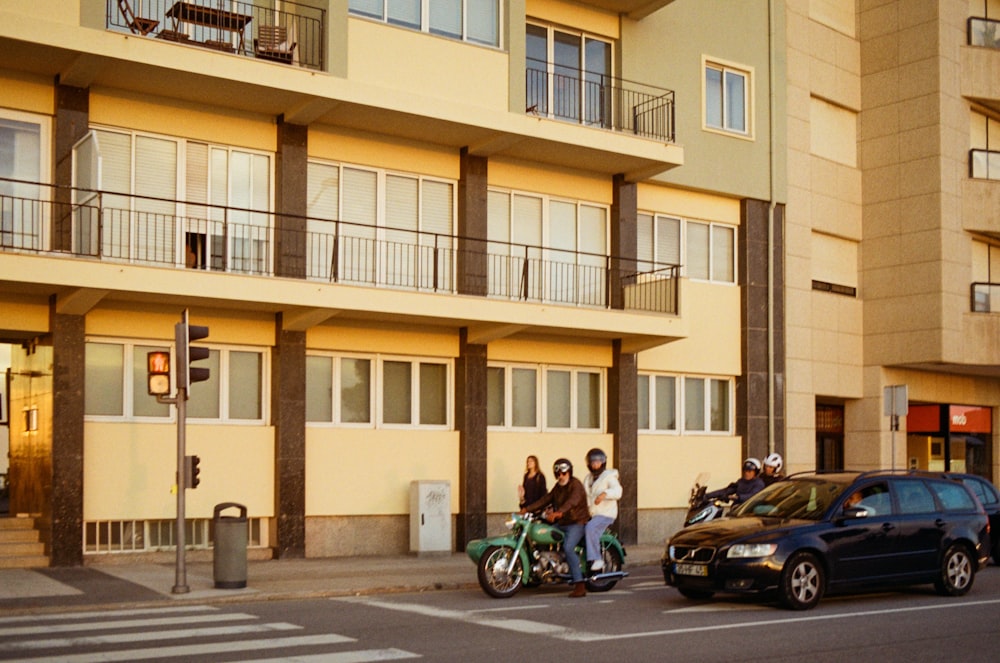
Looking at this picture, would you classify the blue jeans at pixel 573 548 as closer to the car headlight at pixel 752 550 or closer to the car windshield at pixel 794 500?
the car windshield at pixel 794 500

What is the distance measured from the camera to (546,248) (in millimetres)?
23906

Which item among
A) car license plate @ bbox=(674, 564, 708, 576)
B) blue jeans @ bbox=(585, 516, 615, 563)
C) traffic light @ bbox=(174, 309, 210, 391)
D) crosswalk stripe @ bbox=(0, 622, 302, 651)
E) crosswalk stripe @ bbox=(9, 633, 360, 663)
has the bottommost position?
crosswalk stripe @ bbox=(0, 622, 302, 651)

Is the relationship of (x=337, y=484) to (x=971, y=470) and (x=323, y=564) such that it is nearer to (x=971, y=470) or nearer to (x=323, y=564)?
(x=323, y=564)

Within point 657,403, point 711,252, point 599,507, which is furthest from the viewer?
point 711,252

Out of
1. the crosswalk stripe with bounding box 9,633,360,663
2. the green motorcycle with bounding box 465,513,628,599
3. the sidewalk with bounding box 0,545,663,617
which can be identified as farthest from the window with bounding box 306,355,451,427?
the crosswalk stripe with bounding box 9,633,360,663

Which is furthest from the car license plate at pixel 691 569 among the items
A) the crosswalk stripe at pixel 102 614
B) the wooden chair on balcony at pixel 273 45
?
the wooden chair on balcony at pixel 273 45

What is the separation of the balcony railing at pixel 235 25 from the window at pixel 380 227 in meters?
2.07

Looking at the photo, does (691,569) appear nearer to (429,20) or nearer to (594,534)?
(594,534)

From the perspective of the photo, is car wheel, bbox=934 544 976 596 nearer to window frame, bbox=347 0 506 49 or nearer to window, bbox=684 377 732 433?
window, bbox=684 377 732 433

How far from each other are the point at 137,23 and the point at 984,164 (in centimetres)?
2134

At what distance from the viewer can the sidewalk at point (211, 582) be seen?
15228mm

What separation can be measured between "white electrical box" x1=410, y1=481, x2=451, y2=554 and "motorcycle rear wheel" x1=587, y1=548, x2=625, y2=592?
5946 millimetres

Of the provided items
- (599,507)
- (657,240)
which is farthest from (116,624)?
(657,240)

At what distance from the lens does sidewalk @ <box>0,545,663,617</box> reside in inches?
600
